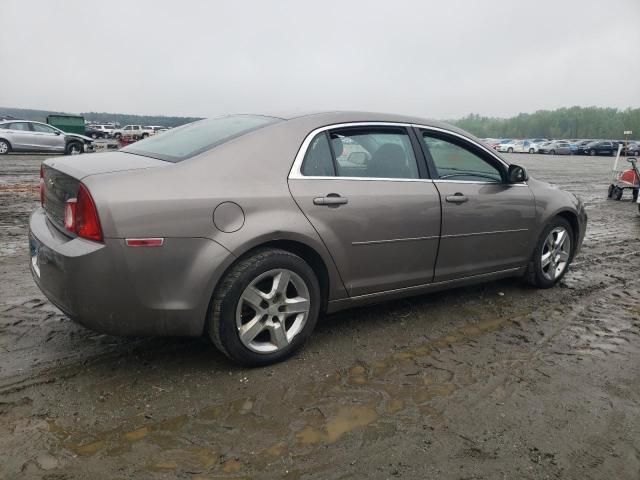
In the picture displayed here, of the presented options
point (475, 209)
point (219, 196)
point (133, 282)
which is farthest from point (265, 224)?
point (475, 209)

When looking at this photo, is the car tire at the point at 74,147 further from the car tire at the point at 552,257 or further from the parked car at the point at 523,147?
the parked car at the point at 523,147

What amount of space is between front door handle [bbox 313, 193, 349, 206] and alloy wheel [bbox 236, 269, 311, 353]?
48 centimetres

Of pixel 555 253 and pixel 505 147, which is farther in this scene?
pixel 505 147

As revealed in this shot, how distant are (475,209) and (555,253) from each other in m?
1.42

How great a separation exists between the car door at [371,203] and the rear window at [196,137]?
45 centimetres

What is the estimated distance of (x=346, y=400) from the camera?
2799 mm

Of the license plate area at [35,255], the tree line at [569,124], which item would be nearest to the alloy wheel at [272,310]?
the license plate area at [35,255]

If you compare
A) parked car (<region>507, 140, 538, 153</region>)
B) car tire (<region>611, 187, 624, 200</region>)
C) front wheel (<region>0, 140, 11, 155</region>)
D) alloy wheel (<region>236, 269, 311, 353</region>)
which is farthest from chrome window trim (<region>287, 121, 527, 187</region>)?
parked car (<region>507, 140, 538, 153</region>)

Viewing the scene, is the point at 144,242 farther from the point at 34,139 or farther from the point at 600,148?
the point at 600,148

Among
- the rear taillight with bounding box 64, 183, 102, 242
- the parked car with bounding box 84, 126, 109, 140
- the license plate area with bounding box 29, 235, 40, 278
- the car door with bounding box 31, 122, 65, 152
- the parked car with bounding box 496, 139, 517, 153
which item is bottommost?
the parked car with bounding box 84, 126, 109, 140

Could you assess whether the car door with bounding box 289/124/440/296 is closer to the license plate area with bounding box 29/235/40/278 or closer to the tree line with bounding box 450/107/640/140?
the license plate area with bounding box 29/235/40/278

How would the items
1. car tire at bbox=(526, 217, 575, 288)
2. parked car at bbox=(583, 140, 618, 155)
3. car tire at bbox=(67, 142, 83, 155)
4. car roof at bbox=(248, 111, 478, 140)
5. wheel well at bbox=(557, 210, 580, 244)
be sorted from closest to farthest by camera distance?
car roof at bbox=(248, 111, 478, 140) → car tire at bbox=(526, 217, 575, 288) → wheel well at bbox=(557, 210, 580, 244) → car tire at bbox=(67, 142, 83, 155) → parked car at bbox=(583, 140, 618, 155)

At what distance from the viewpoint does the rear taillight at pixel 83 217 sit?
2.59 metres

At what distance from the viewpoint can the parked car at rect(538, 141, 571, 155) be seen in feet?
167
